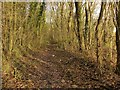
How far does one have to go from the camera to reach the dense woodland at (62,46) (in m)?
6.80

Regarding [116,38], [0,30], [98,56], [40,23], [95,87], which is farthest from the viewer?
[40,23]

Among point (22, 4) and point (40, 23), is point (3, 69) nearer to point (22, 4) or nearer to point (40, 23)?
point (22, 4)

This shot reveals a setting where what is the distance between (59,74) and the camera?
7.92 metres

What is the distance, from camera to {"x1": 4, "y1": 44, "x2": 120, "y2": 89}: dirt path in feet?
22.6

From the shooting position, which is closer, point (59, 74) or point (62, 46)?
point (59, 74)

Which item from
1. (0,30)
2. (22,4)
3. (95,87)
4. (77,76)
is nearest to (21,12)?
(22,4)

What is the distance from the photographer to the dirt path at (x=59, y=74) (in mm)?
6895

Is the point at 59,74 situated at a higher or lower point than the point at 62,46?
lower

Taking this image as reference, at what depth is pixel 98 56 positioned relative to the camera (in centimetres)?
827

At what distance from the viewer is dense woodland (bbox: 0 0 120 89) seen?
680 centimetres

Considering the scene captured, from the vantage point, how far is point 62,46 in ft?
37.1

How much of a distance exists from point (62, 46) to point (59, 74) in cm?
353

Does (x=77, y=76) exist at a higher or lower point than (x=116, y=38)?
lower

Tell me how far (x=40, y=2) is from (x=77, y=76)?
4.57 metres
